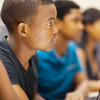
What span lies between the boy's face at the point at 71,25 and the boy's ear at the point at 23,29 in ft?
2.01

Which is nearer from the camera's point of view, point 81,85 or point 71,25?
point 81,85

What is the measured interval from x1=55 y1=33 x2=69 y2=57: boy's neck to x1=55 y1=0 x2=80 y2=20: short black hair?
12 cm

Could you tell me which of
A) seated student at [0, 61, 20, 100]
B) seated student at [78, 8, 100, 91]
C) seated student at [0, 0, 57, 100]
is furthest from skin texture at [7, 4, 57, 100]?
seated student at [78, 8, 100, 91]

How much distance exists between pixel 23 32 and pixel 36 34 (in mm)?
45

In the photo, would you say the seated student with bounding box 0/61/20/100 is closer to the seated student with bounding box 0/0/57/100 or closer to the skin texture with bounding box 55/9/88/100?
the seated student with bounding box 0/0/57/100

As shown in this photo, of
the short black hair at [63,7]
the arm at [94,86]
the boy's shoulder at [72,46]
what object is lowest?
the arm at [94,86]

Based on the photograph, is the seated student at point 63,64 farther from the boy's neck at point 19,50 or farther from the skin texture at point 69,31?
the boy's neck at point 19,50

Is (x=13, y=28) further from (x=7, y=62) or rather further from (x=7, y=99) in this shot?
(x=7, y=99)

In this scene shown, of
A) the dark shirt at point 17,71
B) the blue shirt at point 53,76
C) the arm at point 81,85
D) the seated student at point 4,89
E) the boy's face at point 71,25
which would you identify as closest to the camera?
the seated student at point 4,89

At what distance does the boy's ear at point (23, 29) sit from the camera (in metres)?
0.75

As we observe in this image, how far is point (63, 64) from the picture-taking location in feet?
4.24

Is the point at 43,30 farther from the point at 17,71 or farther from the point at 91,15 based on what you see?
the point at 91,15

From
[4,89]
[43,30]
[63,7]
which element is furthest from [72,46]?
[4,89]

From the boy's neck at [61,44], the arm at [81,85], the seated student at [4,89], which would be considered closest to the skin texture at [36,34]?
the seated student at [4,89]
